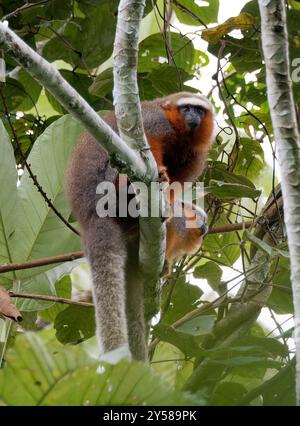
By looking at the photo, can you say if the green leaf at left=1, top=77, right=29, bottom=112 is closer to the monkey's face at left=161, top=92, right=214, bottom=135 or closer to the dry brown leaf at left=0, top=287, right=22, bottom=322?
the monkey's face at left=161, top=92, right=214, bottom=135

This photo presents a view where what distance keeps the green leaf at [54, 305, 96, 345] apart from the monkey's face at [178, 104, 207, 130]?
1101 millimetres

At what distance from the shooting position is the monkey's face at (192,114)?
3.52 meters

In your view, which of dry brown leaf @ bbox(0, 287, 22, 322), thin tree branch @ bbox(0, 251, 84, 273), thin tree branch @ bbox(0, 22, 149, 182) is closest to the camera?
thin tree branch @ bbox(0, 22, 149, 182)

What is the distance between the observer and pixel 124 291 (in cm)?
272

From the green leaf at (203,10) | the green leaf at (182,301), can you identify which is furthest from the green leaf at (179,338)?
the green leaf at (203,10)

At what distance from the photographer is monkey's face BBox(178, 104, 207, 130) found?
11.5 ft

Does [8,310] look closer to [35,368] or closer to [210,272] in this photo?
[35,368]

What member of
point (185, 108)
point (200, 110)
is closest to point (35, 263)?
point (185, 108)

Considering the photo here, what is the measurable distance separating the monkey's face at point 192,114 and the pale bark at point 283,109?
1.55 meters

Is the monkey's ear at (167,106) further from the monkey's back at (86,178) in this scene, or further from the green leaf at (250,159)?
the monkey's back at (86,178)

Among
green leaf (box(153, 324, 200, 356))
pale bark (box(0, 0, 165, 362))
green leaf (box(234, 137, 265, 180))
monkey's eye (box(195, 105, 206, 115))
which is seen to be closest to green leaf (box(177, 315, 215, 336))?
green leaf (box(153, 324, 200, 356))
